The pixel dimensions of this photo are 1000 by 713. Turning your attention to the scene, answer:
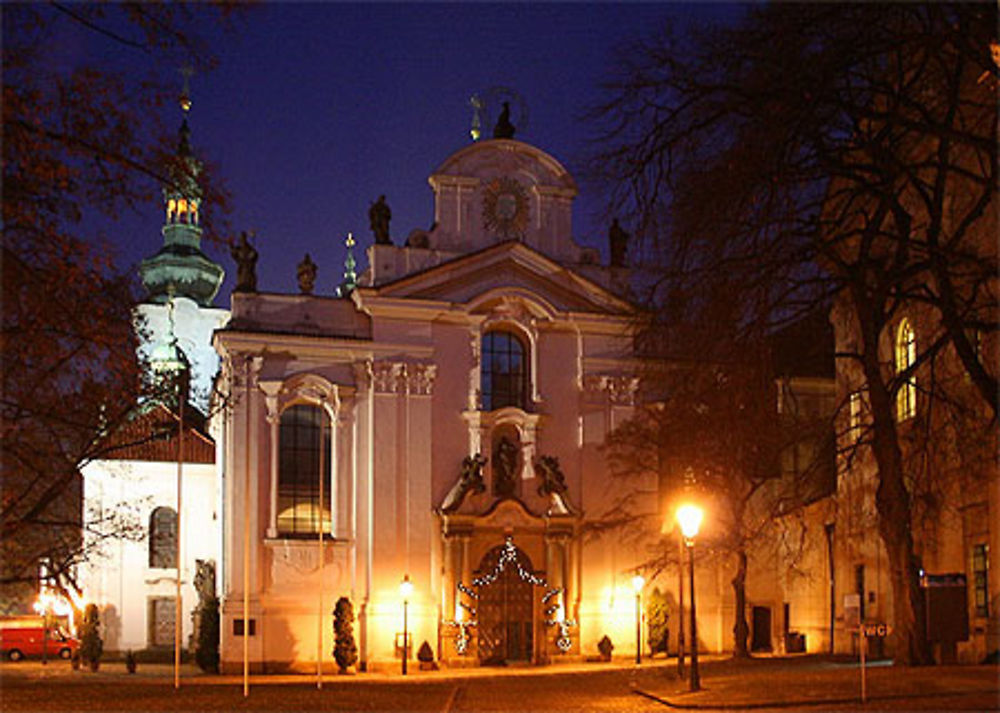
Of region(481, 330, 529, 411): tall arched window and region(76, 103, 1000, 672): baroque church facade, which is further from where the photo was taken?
region(481, 330, 529, 411): tall arched window

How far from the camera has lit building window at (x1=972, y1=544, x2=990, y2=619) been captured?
103 feet

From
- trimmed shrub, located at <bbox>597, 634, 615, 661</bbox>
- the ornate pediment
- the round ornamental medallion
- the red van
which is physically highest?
the round ornamental medallion

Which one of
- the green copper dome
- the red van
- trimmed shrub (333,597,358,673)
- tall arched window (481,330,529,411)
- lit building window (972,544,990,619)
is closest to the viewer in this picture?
lit building window (972,544,990,619)

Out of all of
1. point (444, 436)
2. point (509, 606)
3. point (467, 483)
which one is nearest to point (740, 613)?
point (509, 606)

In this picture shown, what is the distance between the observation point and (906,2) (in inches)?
782

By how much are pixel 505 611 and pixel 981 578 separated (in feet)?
55.7

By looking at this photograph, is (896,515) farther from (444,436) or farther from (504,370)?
(504,370)

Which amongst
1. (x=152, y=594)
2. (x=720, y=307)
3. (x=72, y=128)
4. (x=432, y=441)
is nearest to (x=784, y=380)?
(x=720, y=307)

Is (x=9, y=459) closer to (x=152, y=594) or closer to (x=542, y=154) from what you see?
(x=542, y=154)

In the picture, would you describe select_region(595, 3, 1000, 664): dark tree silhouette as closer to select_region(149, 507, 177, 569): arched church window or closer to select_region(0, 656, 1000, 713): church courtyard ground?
select_region(0, 656, 1000, 713): church courtyard ground

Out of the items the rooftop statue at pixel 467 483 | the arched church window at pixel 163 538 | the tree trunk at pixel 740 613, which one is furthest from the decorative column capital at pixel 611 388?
the arched church window at pixel 163 538

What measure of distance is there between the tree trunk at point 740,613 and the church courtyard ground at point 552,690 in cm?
154

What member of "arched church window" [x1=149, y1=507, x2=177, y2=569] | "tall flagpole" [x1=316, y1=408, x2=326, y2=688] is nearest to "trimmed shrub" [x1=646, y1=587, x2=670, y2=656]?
"tall flagpole" [x1=316, y1=408, x2=326, y2=688]

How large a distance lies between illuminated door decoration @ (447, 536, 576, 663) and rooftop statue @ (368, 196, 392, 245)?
411 inches
